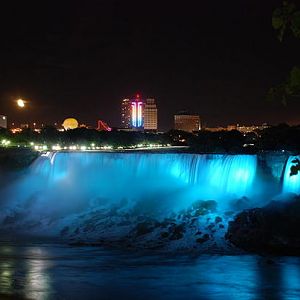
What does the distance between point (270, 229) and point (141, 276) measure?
8169 millimetres

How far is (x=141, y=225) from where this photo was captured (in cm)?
3123

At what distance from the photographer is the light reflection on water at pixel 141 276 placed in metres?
15.8

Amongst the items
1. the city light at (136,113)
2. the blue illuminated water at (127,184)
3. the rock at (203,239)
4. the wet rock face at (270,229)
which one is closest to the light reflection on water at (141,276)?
the wet rock face at (270,229)

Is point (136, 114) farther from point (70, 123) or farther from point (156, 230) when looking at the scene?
point (156, 230)

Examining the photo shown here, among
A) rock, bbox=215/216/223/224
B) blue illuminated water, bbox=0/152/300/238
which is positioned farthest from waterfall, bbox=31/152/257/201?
rock, bbox=215/216/223/224

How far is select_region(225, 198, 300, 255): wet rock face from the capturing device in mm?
24172

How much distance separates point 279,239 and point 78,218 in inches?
568

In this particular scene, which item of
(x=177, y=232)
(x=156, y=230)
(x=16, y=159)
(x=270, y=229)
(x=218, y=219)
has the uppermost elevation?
(x=16, y=159)

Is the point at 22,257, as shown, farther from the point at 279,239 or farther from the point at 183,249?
the point at 279,239

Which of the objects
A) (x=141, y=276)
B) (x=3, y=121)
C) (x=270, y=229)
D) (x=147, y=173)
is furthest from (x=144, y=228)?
(x=3, y=121)

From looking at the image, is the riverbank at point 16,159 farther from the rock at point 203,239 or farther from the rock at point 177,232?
the rock at point 203,239

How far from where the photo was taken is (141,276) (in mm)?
18547

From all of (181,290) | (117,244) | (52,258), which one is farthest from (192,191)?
(181,290)

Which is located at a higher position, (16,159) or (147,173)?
(16,159)
